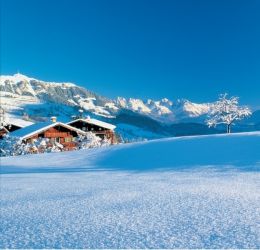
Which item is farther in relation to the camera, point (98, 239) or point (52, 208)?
point (52, 208)

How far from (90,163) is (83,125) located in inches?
2068

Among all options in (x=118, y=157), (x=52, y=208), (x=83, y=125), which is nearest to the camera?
(x=52, y=208)

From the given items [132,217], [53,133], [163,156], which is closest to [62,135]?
[53,133]

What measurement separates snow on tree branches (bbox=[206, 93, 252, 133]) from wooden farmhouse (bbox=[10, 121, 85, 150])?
22446 millimetres

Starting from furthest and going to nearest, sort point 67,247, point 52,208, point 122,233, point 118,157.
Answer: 1. point 118,157
2. point 52,208
3. point 122,233
4. point 67,247

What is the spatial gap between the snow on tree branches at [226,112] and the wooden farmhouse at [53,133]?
22.4 m

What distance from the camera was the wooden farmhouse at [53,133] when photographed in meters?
60.5

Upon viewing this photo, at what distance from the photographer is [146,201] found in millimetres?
9031

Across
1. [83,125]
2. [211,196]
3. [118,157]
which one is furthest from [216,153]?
[83,125]

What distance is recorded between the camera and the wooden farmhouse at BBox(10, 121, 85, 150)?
198 ft

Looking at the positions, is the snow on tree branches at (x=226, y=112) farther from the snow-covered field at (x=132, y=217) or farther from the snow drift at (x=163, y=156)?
the snow-covered field at (x=132, y=217)

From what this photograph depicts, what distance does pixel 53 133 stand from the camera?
212ft

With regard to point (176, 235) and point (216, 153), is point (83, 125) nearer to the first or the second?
point (216, 153)

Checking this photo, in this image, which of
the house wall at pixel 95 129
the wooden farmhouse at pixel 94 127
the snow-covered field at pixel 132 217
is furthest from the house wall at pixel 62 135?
the snow-covered field at pixel 132 217
